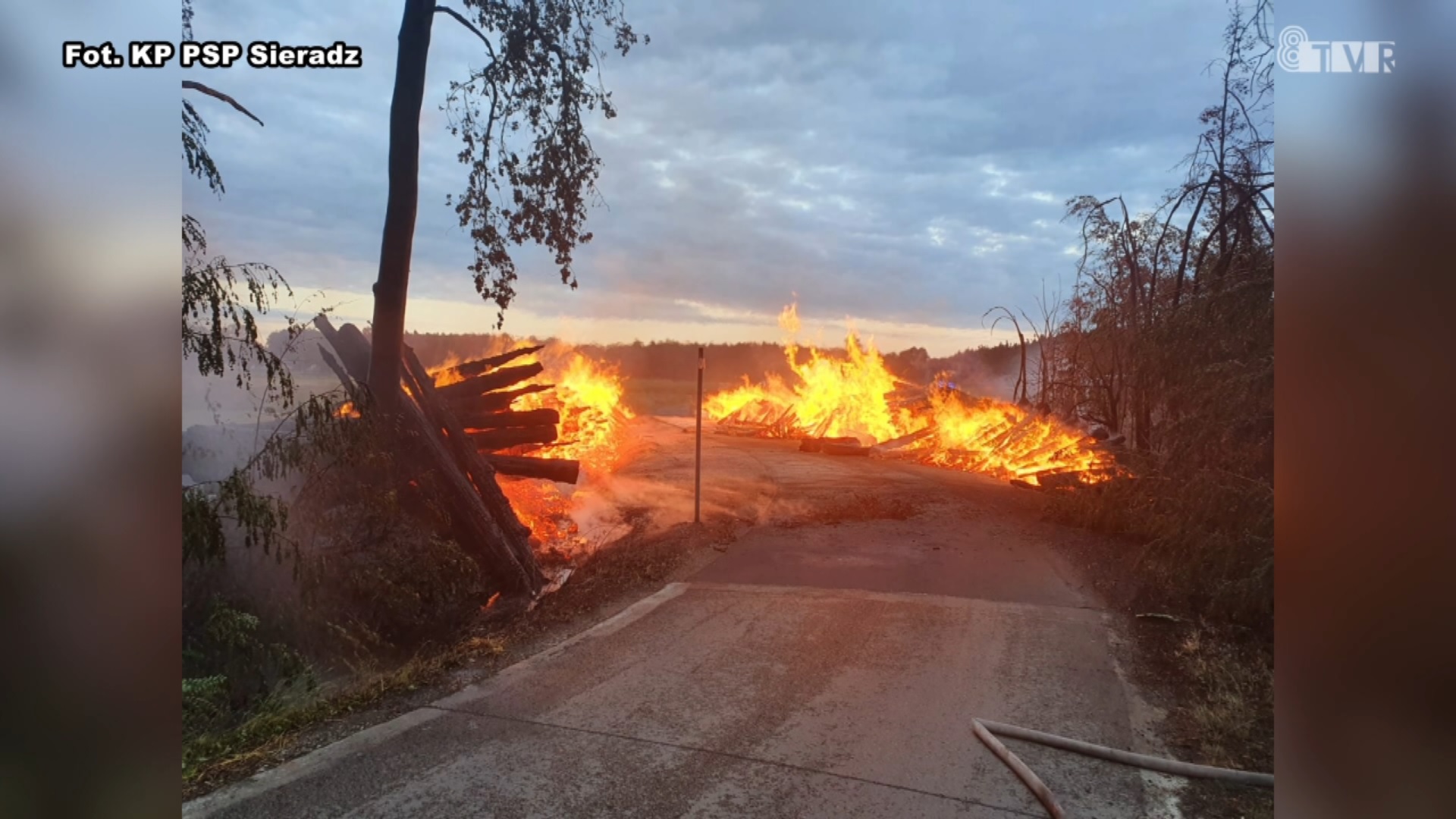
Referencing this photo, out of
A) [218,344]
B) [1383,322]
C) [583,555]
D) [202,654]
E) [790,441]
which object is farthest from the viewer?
[790,441]

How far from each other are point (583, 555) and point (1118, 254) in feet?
33.5

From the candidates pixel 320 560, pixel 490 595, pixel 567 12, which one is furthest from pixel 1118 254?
pixel 320 560

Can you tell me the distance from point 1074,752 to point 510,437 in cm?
757

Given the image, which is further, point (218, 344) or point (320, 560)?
point (320, 560)

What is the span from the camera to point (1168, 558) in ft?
22.2

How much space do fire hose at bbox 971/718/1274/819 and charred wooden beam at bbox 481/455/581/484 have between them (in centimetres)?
659

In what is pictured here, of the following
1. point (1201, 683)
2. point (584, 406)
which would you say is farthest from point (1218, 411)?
point (584, 406)

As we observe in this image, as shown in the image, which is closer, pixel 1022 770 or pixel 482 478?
pixel 1022 770

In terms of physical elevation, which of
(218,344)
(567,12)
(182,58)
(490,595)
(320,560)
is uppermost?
(567,12)

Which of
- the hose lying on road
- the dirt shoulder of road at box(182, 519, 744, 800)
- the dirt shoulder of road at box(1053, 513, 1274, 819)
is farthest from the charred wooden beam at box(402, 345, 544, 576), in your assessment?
the dirt shoulder of road at box(1053, 513, 1274, 819)

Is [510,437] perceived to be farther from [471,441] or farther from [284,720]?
[284,720]

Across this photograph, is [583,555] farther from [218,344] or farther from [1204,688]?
[1204,688]

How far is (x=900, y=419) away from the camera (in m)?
22.1

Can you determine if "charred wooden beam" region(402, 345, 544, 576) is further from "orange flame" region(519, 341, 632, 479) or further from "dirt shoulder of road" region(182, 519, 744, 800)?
"orange flame" region(519, 341, 632, 479)
